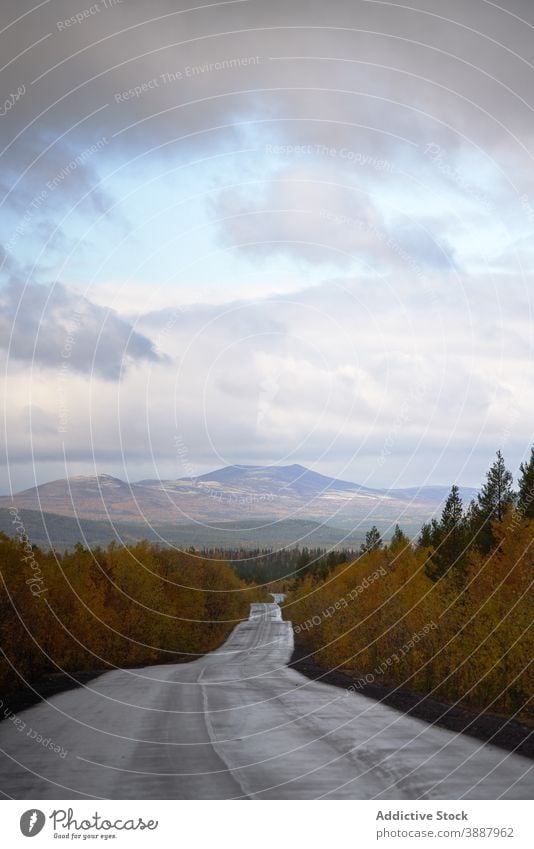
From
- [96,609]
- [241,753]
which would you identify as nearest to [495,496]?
[96,609]

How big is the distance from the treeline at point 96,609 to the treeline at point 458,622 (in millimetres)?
13956

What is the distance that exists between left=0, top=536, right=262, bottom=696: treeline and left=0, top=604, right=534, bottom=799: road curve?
150 inches

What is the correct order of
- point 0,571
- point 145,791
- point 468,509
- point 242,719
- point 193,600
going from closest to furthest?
1. point 145,791
2. point 242,719
3. point 0,571
4. point 468,509
5. point 193,600

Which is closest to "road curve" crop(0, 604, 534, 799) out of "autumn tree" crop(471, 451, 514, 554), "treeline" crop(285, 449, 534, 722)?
"treeline" crop(285, 449, 534, 722)

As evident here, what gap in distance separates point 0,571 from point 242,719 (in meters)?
12.2

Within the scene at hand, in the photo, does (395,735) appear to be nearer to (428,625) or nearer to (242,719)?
(242,719)

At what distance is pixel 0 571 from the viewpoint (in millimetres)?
31578

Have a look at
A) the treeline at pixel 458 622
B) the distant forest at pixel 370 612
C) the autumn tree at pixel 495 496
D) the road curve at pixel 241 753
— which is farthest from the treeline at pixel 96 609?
the autumn tree at pixel 495 496

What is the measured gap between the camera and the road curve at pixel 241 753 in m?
15.6

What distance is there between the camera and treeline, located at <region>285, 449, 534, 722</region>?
27.4 metres

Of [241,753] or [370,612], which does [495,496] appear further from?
[241,753]

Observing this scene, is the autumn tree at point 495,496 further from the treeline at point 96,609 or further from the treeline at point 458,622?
the treeline at point 96,609

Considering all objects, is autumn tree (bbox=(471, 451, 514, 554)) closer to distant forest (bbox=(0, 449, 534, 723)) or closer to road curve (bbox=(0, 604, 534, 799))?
distant forest (bbox=(0, 449, 534, 723))

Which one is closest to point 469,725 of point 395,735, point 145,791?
point 395,735
